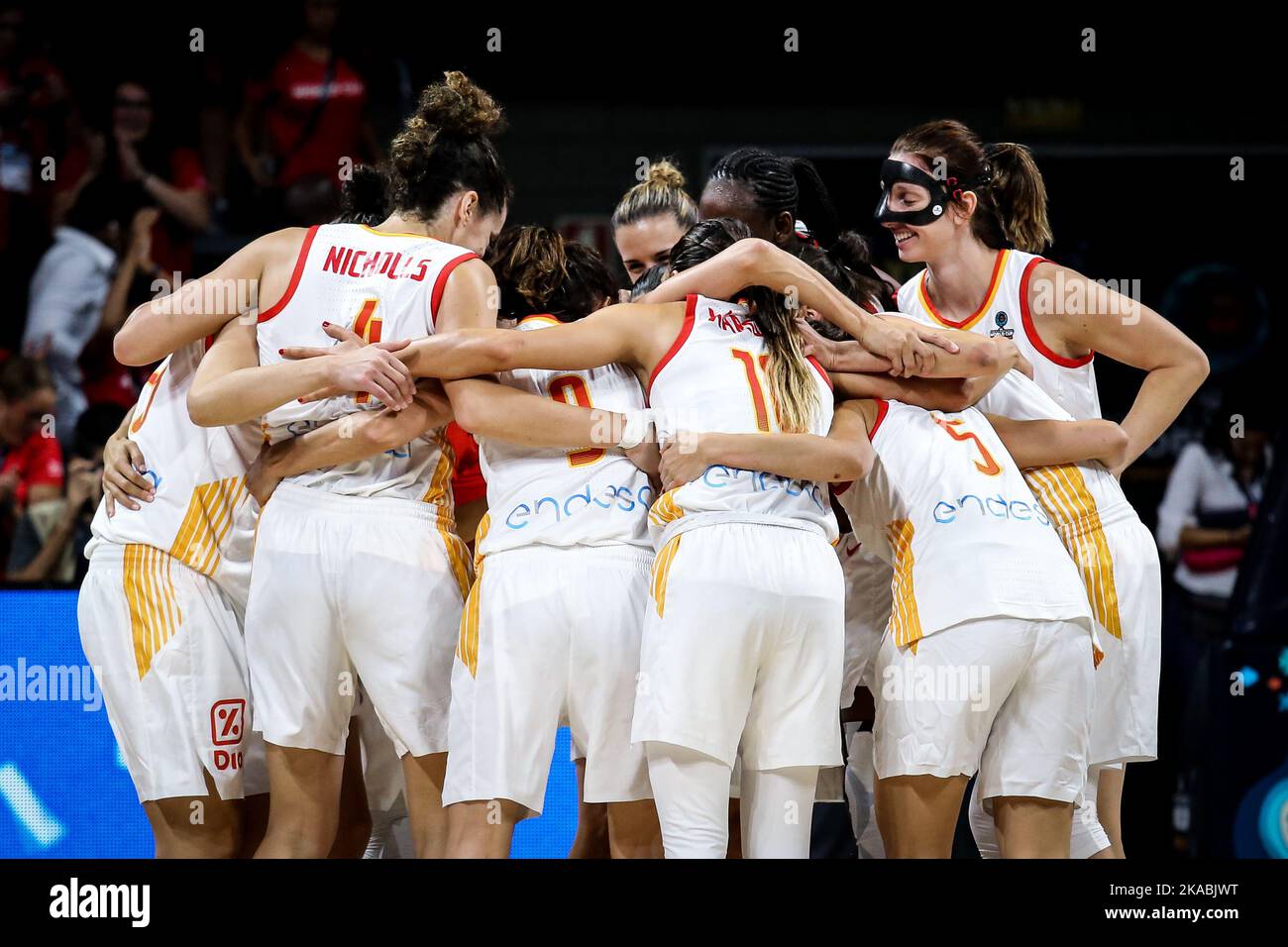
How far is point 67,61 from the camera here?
791cm

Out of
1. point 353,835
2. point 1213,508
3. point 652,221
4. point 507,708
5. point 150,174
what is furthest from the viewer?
point 150,174

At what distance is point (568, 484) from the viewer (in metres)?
3.33

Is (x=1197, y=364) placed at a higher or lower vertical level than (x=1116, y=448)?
higher

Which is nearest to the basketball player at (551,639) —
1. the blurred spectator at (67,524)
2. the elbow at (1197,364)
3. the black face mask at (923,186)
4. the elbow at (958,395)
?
the elbow at (958,395)

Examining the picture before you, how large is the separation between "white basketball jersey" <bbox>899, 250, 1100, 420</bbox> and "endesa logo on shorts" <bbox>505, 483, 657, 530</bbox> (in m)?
1.07

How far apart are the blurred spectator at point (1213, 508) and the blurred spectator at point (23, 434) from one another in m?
5.14

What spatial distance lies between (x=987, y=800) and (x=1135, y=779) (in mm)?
3189

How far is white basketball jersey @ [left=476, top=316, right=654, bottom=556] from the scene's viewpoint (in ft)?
10.8

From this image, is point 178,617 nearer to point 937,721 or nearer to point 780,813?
point 780,813

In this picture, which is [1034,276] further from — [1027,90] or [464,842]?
[1027,90]

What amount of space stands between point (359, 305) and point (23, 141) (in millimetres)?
5205

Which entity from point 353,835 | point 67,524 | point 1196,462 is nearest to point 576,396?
point 353,835
